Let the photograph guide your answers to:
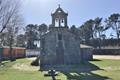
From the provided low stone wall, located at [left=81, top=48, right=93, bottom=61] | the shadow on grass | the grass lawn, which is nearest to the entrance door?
the shadow on grass

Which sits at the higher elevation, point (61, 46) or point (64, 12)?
point (64, 12)

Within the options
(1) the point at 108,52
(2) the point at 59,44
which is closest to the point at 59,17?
(2) the point at 59,44

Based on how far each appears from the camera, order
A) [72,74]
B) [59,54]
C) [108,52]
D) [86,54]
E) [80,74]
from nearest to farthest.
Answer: [80,74] → [72,74] → [59,54] → [86,54] → [108,52]

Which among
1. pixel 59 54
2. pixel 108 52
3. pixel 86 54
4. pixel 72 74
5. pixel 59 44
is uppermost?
pixel 59 44

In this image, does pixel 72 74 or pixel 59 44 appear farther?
pixel 59 44

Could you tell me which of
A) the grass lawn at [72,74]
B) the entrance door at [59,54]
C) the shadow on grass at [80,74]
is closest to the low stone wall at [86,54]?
the entrance door at [59,54]

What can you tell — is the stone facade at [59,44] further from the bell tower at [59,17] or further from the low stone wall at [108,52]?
the low stone wall at [108,52]

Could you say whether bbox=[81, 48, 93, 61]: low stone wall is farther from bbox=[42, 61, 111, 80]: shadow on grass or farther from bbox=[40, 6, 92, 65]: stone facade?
bbox=[42, 61, 111, 80]: shadow on grass

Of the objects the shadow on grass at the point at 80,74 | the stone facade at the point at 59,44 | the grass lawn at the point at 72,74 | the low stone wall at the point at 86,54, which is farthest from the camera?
the low stone wall at the point at 86,54

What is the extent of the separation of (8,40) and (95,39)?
183 ft

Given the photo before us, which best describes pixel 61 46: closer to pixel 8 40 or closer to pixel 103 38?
pixel 8 40

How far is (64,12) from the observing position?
4250 cm

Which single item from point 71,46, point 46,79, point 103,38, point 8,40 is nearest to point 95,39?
point 103,38

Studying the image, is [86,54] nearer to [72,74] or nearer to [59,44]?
[59,44]
